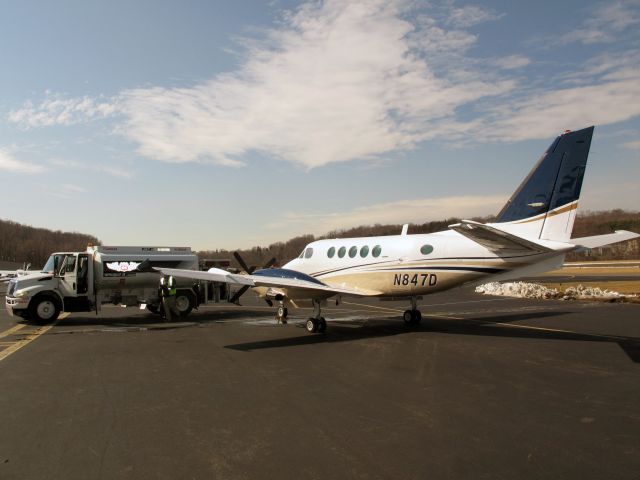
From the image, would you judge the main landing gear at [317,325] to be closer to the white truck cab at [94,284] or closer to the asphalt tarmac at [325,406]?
the asphalt tarmac at [325,406]

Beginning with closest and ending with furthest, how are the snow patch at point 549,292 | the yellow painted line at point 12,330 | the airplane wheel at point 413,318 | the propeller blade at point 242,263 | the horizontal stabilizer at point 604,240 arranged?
1. the horizontal stabilizer at point 604,240
2. the yellow painted line at point 12,330
3. the airplane wheel at point 413,318
4. the propeller blade at point 242,263
5. the snow patch at point 549,292

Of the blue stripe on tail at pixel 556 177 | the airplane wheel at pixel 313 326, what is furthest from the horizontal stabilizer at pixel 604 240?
the airplane wheel at pixel 313 326

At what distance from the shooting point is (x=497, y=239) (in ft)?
42.1

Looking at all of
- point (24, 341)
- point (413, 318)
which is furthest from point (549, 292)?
point (24, 341)

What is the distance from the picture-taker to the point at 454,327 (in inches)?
640

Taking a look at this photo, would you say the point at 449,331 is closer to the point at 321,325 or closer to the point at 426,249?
the point at 426,249

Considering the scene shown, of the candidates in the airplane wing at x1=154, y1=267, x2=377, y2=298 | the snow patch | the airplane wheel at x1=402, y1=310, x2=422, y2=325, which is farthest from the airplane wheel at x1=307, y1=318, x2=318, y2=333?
the snow patch

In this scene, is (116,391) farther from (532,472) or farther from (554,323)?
(554,323)

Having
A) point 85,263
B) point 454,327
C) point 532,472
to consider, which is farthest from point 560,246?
point 85,263

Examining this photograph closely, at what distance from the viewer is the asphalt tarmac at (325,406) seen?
16.7ft

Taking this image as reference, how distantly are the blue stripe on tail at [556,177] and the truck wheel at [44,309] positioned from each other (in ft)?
57.9

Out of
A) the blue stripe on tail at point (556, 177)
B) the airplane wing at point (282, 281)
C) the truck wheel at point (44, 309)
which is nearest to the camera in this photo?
the blue stripe on tail at point (556, 177)

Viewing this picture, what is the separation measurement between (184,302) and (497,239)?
14.2m

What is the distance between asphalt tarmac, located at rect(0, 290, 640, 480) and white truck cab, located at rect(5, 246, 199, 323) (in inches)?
136
